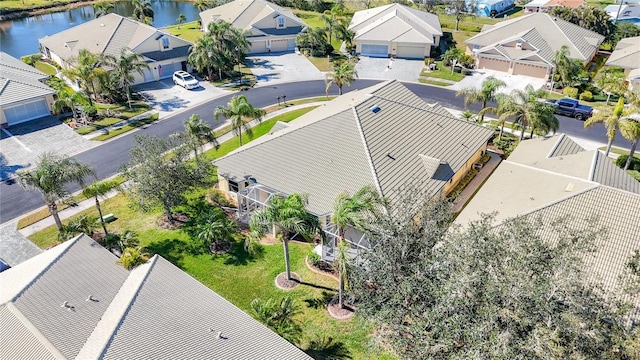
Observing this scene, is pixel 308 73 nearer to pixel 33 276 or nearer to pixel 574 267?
pixel 33 276

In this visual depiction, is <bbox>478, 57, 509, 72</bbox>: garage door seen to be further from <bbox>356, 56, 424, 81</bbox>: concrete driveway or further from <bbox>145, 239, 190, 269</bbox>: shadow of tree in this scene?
<bbox>145, 239, 190, 269</bbox>: shadow of tree

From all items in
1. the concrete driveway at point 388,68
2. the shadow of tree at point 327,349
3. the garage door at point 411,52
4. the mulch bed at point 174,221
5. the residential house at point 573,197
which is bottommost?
the shadow of tree at point 327,349

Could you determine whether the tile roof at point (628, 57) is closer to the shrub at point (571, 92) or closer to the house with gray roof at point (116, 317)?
the shrub at point (571, 92)

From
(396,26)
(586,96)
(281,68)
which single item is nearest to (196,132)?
(281,68)

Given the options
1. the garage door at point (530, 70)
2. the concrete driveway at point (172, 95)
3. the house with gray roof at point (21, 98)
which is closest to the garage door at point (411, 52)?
the garage door at point (530, 70)

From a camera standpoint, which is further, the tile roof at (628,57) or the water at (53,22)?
the water at (53,22)

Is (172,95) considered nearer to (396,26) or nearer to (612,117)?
(396,26)

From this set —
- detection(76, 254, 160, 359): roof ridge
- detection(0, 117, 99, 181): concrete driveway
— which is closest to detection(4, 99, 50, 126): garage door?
detection(0, 117, 99, 181): concrete driveway
